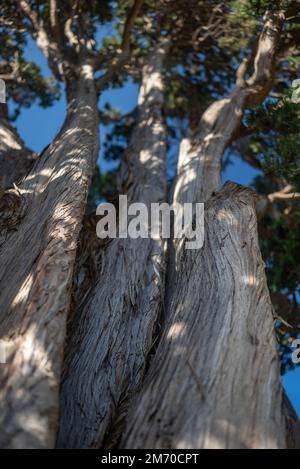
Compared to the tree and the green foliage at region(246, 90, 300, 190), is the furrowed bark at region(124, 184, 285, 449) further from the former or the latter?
the green foliage at region(246, 90, 300, 190)

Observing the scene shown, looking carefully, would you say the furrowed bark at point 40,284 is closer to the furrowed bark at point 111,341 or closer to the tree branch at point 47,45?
the furrowed bark at point 111,341

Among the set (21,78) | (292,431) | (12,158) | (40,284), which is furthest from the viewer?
(21,78)

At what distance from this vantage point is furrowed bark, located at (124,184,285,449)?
223 cm

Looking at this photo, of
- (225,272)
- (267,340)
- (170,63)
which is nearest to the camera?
(267,340)

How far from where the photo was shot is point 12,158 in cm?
536

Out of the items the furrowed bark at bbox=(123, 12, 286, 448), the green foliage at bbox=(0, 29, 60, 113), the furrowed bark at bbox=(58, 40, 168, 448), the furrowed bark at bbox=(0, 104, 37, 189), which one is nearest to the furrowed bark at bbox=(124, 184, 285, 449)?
the furrowed bark at bbox=(123, 12, 286, 448)

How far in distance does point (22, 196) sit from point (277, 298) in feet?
13.4

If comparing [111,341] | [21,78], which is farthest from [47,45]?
[111,341]

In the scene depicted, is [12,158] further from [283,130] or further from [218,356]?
[218,356]

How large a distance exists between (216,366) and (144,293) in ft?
5.12

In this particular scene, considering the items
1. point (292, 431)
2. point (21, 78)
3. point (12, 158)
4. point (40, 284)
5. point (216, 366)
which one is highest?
point (21, 78)
